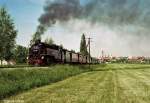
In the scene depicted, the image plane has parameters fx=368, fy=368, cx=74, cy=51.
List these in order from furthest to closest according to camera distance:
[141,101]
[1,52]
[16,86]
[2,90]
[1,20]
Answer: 1. [1,20]
2. [1,52]
3. [16,86]
4. [2,90]
5. [141,101]

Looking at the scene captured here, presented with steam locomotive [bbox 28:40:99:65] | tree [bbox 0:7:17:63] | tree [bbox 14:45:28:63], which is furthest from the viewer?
tree [bbox 14:45:28:63]

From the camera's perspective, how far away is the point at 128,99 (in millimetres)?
17078

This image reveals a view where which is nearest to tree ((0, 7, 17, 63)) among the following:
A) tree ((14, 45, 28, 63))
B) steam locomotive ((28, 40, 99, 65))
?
steam locomotive ((28, 40, 99, 65))

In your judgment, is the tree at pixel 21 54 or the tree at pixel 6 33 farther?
the tree at pixel 21 54

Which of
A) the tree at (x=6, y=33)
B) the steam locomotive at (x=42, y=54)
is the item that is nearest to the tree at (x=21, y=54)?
the tree at (x=6, y=33)

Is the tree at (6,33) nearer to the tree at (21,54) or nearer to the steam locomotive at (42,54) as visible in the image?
the steam locomotive at (42,54)

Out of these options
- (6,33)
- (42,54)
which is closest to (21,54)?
(6,33)

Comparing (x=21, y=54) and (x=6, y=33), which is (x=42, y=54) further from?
(x=21, y=54)

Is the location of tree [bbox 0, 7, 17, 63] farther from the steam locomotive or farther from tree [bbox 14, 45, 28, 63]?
tree [bbox 14, 45, 28, 63]

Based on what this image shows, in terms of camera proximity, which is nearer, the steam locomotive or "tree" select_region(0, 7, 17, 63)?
the steam locomotive

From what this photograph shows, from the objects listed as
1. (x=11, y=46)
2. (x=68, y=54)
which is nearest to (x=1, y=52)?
(x=11, y=46)

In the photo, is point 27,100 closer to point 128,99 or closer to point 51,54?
point 128,99

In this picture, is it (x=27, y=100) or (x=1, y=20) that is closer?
(x=27, y=100)

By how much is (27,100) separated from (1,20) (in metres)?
86.7
